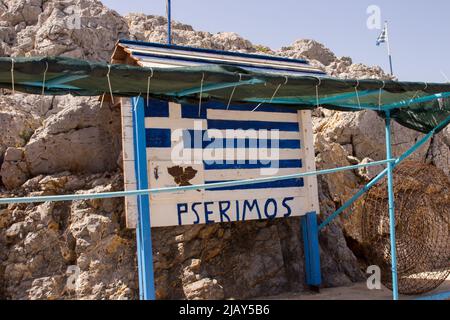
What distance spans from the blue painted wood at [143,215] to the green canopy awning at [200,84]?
2.69 ft

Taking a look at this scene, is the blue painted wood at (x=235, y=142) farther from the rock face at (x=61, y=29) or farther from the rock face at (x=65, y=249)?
the rock face at (x=61, y=29)

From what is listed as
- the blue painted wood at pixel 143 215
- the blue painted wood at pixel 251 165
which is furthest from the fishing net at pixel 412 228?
the blue painted wood at pixel 143 215

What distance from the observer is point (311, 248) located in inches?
275

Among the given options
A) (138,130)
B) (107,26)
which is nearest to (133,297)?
(138,130)

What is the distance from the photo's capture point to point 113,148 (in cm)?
728

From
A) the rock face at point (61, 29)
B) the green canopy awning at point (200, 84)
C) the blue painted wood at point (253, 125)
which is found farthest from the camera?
the rock face at point (61, 29)

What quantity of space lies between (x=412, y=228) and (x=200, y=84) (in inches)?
197

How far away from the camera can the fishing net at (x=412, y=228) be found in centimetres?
709

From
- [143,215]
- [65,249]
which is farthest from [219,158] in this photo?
[65,249]

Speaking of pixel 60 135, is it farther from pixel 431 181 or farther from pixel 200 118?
pixel 431 181

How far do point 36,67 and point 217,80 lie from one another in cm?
157

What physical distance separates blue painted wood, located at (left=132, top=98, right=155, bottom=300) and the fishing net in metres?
3.61

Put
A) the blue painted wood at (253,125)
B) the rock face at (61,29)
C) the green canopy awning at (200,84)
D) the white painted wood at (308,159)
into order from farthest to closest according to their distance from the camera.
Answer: the rock face at (61,29)
the white painted wood at (308,159)
the blue painted wood at (253,125)
the green canopy awning at (200,84)

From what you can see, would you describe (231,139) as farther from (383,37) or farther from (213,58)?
(383,37)
